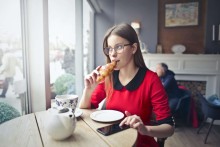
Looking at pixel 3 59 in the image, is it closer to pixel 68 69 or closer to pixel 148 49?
pixel 68 69

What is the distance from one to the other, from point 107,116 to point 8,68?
3.12 ft

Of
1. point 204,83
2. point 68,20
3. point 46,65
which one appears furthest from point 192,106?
point 46,65

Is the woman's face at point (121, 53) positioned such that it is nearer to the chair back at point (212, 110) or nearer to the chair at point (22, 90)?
the chair at point (22, 90)

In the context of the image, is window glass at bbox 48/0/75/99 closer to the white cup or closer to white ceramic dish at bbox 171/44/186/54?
the white cup

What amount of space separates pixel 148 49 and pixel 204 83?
151 cm

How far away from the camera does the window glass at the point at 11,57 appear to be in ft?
4.86

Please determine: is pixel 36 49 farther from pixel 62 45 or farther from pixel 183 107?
pixel 183 107

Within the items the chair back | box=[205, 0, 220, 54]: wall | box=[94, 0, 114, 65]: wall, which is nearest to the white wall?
the chair back

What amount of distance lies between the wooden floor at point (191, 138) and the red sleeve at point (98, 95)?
6.58ft

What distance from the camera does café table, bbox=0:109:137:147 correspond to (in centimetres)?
84

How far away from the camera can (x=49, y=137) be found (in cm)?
90

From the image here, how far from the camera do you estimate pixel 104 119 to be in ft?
3.61

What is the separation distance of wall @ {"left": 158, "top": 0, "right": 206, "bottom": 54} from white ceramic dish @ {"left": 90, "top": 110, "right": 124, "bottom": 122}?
3886 mm

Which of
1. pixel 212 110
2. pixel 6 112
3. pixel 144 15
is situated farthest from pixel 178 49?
pixel 6 112
